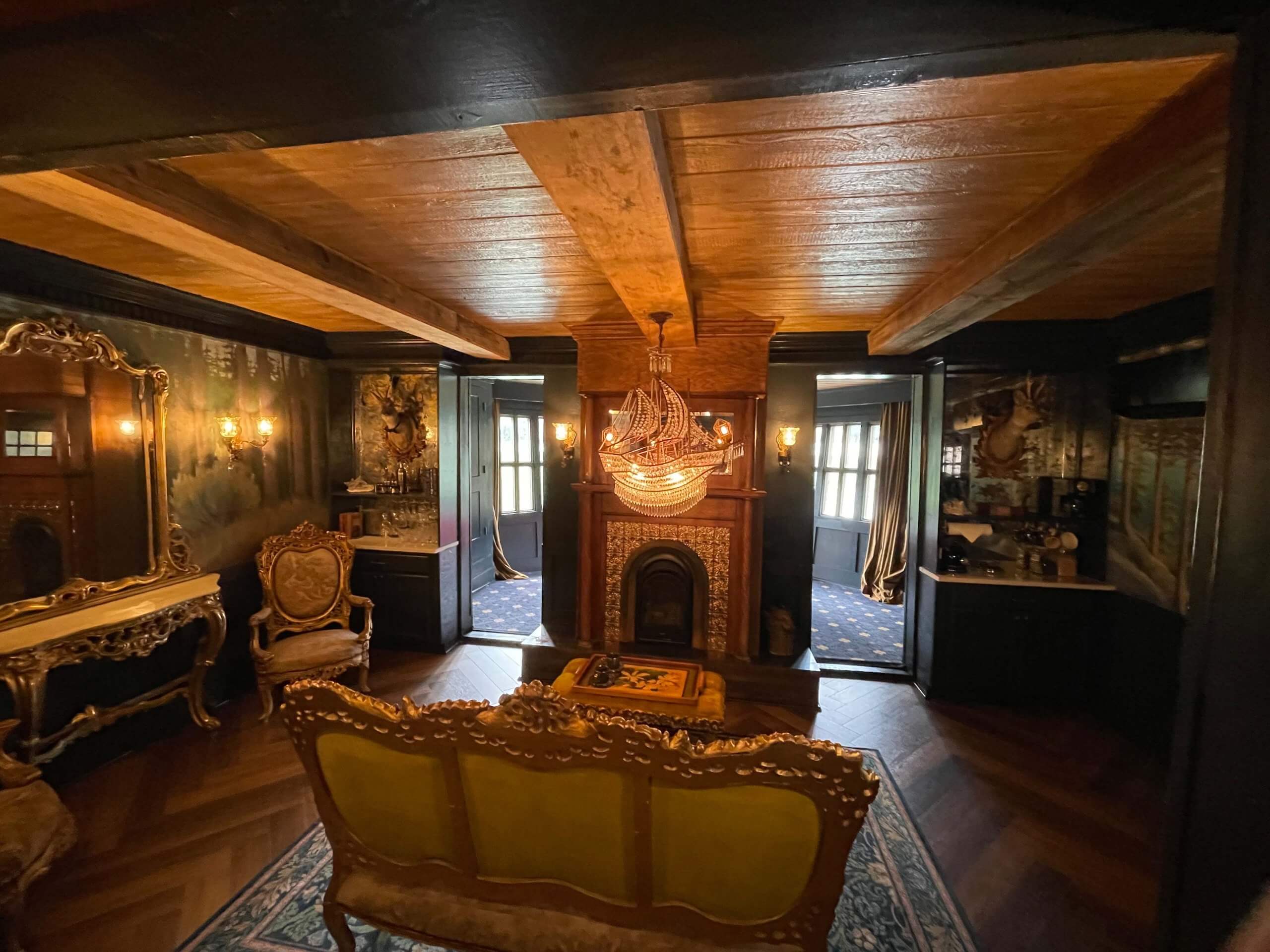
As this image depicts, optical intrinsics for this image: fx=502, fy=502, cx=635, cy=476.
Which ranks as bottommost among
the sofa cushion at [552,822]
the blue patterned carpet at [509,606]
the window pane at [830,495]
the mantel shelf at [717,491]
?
the blue patterned carpet at [509,606]

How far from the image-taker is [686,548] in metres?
3.82

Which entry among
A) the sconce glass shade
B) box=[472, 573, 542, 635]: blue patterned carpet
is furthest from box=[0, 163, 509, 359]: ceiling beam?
box=[472, 573, 542, 635]: blue patterned carpet

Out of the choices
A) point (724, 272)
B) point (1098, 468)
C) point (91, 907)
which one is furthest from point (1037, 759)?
point (91, 907)

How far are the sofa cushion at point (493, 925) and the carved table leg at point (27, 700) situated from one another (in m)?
1.85

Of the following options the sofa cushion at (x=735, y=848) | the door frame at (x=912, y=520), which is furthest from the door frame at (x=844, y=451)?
the sofa cushion at (x=735, y=848)

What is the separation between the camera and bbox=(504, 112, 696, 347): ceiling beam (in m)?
1.08

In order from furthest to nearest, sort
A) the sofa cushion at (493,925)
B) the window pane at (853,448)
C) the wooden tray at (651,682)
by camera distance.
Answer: the window pane at (853,448) < the wooden tray at (651,682) < the sofa cushion at (493,925)

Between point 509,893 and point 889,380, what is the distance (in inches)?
238

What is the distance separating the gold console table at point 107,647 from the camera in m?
2.23

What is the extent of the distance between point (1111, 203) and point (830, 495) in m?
6.04

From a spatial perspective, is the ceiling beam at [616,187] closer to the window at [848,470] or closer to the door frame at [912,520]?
the door frame at [912,520]

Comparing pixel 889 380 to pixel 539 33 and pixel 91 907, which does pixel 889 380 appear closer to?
pixel 539 33

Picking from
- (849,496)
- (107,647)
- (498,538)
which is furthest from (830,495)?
(107,647)

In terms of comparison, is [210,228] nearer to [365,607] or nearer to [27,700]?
[27,700]
